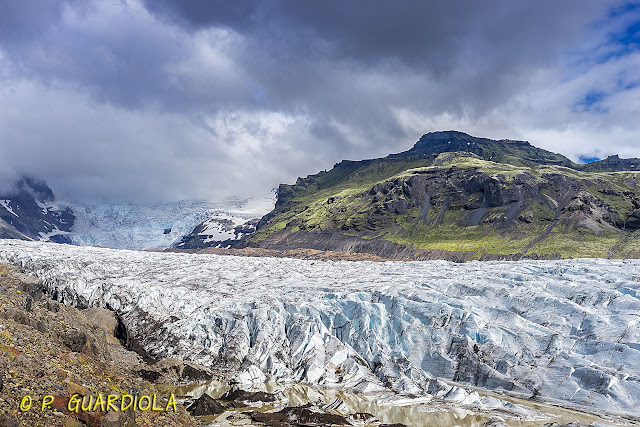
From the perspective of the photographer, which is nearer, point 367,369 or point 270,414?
point 270,414

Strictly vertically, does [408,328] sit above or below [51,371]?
below

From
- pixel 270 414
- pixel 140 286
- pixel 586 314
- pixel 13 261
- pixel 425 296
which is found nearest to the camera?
pixel 270 414

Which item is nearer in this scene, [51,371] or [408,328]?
[51,371]

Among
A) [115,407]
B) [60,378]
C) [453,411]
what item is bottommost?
[453,411]

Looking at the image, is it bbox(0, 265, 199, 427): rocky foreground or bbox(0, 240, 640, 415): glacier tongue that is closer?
bbox(0, 265, 199, 427): rocky foreground

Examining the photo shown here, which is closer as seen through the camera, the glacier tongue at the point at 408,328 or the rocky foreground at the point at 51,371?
the rocky foreground at the point at 51,371

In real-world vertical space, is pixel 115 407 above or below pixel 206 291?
below

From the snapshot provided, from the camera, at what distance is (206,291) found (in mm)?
41031

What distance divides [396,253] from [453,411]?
16974 cm

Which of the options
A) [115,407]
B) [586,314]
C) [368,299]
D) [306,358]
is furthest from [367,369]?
[115,407]

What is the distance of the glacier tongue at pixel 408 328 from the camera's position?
26906 millimetres

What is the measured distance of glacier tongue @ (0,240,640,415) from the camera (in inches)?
1059

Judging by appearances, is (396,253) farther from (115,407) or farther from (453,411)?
(115,407)

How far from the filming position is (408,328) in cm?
3228
